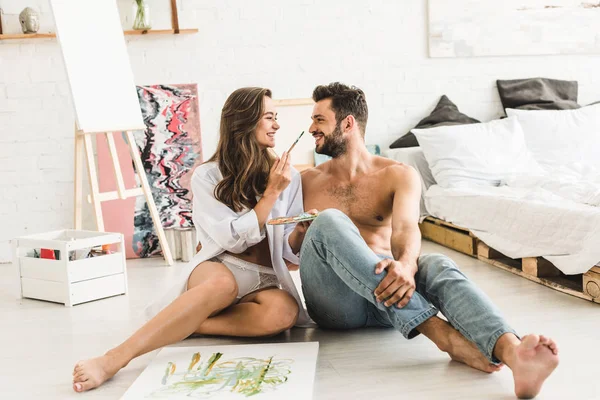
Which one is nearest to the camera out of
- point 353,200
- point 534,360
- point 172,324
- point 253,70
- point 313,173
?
point 534,360

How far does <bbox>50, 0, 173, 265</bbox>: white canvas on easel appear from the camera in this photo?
362 centimetres

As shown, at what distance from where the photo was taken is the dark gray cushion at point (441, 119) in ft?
15.1

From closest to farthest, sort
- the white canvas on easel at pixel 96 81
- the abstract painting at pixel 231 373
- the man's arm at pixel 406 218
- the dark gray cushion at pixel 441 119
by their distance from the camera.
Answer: the abstract painting at pixel 231 373
the man's arm at pixel 406 218
the white canvas on easel at pixel 96 81
the dark gray cushion at pixel 441 119

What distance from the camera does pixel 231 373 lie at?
199 cm

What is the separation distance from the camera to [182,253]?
4176mm

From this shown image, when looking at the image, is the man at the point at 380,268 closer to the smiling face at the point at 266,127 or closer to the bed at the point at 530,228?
the smiling face at the point at 266,127

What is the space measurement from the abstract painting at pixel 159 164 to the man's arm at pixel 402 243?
224cm

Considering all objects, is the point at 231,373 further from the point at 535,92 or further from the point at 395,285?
the point at 535,92

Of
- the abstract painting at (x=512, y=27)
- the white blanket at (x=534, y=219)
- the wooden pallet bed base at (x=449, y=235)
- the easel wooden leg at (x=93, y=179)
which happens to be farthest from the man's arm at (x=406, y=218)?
the abstract painting at (x=512, y=27)

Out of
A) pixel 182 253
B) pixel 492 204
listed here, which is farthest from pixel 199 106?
pixel 492 204

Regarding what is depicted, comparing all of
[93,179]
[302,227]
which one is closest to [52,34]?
[93,179]

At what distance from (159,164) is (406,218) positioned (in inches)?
97.8

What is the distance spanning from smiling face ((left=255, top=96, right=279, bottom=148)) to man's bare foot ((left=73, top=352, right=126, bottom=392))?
0.88 metres

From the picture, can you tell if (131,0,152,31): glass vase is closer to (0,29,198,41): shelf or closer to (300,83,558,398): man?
(0,29,198,41): shelf
